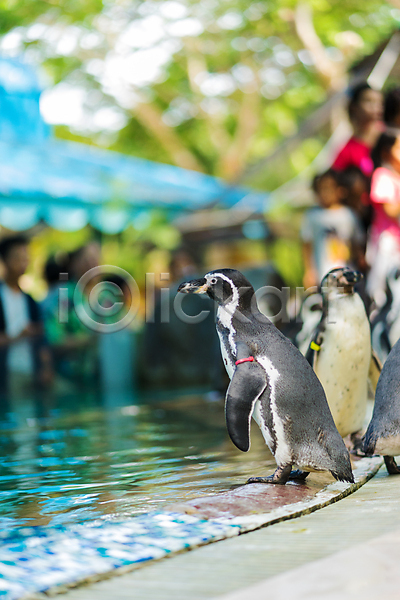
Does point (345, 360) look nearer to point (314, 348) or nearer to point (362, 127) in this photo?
point (314, 348)

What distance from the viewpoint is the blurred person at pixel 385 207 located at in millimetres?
4203

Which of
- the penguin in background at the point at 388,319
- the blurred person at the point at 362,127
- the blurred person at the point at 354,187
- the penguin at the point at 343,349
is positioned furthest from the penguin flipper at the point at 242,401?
the blurred person at the point at 362,127

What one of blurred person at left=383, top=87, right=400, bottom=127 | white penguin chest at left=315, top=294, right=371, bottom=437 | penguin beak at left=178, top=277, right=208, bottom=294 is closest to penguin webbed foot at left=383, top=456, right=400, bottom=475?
white penguin chest at left=315, top=294, right=371, bottom=437

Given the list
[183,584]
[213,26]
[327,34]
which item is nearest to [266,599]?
[183,584]

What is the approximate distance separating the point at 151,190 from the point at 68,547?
642 cm

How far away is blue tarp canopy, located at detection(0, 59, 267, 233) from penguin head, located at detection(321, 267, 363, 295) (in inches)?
152

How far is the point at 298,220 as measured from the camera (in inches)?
296

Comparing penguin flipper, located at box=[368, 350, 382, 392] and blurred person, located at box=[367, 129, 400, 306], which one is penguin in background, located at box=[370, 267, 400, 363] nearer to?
blurred person, located at box=[367, 129, 400, 306]

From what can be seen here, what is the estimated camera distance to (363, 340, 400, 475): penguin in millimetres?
2459

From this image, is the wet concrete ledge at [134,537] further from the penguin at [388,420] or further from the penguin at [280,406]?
the penguin at [388,420]

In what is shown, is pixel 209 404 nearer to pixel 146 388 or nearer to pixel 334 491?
pixel 146 388

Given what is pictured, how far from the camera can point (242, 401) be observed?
2.30 meters

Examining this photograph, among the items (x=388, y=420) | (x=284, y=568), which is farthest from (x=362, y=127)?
(x=284, y=568)

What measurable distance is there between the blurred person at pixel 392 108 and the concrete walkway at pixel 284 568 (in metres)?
3.34
